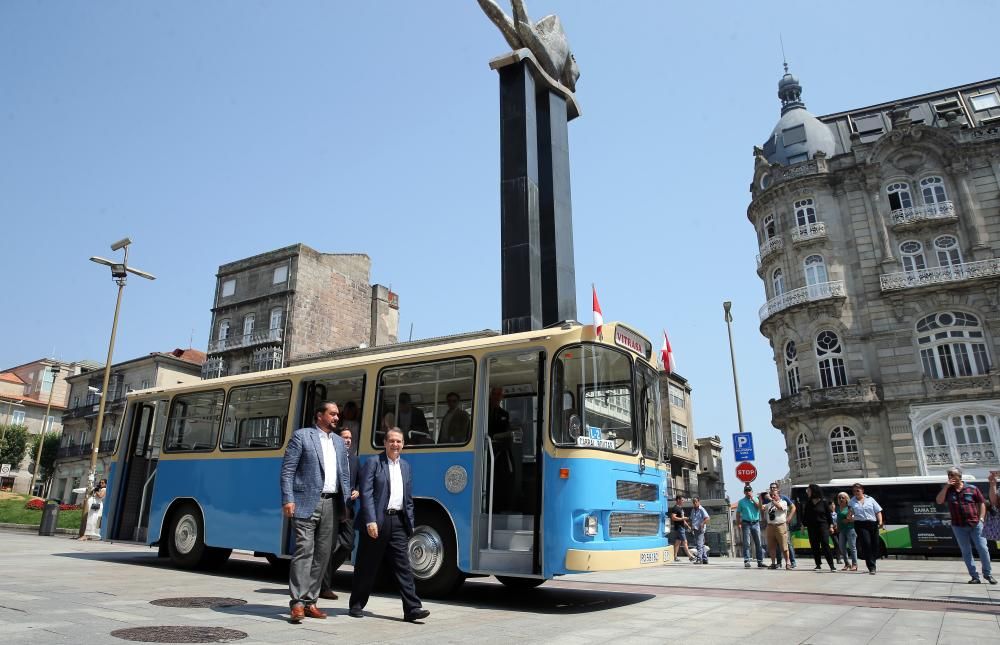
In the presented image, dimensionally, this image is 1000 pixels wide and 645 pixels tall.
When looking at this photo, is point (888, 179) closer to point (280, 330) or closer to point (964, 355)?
point (964, 355)

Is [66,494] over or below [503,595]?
over

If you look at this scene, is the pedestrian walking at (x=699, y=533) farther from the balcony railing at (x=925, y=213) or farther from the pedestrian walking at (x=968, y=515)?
the balcony railing at (x=925, y=213)

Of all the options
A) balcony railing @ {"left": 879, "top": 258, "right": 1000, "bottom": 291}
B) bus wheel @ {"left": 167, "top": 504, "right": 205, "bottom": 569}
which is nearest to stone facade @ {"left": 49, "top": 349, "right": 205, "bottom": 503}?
bus wheel @ {"left": 167, "top": 504, "right": 205, "bottom": 569}

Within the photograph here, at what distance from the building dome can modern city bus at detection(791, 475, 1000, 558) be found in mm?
20025

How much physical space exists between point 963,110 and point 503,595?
4109 centimetres

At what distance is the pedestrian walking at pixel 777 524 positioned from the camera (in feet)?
47.2

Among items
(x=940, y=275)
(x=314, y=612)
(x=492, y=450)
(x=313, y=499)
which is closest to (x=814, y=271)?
(x=940, y=275)

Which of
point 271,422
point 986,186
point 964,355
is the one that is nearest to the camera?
point 271,422

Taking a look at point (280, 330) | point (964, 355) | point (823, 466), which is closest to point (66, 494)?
point (280, 330)

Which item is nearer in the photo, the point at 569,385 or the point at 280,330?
the point at 569,385

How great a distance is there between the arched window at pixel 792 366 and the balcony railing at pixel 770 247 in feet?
16.9

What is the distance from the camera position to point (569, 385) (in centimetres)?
764

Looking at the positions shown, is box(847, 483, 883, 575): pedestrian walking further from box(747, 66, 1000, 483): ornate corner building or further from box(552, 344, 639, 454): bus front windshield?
box(747, 66, 1000, 483): ornate corner building

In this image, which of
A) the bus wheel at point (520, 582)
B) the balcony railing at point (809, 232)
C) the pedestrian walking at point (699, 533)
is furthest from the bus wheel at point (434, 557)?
the balcony railing at point (809, 232)
